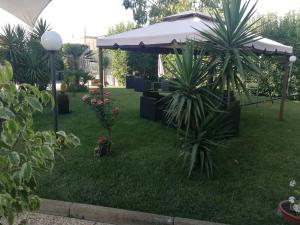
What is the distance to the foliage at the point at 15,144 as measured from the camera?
4.28 ft

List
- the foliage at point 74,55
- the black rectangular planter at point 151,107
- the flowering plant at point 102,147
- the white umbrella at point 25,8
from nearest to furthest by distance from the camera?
1. the white umbrella at point 25,8
2. the flowering plant at point 102,147
3. the black rectangular planter at point 151,107
4. the foliage at point 74,55

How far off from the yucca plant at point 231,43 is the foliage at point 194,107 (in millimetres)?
204

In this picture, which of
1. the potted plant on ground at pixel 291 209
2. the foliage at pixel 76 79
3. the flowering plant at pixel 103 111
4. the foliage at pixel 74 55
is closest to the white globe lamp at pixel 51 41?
the flowering plant at pixel 103 111

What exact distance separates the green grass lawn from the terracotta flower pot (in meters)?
0.10

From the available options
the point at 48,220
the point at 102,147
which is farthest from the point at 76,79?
the point at 48,220

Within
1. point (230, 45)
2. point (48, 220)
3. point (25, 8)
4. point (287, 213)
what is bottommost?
point (48, 220)

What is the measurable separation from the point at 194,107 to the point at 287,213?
4.85ft

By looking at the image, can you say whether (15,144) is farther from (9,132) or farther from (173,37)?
(173,37)

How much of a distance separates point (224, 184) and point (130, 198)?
3.88ft

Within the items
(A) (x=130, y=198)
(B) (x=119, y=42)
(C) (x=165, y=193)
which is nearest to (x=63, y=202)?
(A) (x=130, y=198)

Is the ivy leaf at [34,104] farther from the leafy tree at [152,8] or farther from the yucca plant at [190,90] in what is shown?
the leafy tree at [152,8]

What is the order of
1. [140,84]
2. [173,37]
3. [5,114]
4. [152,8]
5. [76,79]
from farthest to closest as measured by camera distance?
[152,8], [140,84], [76,79], [173,37], [5,114]

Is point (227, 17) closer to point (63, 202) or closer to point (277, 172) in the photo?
point (277, 172)

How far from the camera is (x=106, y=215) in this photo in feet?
9.37
